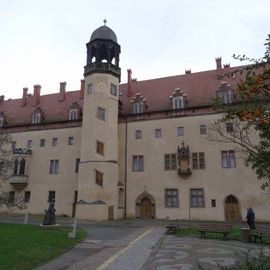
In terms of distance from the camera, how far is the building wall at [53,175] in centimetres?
3775

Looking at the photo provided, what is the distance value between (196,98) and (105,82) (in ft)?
36.1

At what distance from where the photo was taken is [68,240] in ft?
48.0

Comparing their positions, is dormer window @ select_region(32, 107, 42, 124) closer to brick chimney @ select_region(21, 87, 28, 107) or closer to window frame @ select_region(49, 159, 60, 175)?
brick chimney @ select_region(21, 87, 28, 107)

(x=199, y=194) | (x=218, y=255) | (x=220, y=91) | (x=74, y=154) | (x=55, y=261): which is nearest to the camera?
(x=55, y=261)

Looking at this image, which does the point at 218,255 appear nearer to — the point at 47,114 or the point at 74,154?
the point at 74,154

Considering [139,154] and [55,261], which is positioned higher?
[139,154]

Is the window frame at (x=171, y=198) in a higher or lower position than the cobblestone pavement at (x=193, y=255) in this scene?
higher

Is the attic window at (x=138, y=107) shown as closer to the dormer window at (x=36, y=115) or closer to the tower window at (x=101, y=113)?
the tower window at (x=101, y=113)

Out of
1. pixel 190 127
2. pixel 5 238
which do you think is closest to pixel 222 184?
pixel 190 127

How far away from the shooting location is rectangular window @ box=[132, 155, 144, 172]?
1411 inches

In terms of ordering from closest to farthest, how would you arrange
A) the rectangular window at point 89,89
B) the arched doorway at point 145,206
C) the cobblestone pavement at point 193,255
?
the cobblestone pavement at point 193,255
the arched doorway at point 145,206
the rectangular window at point 89,89

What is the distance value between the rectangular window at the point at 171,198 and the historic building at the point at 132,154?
0.36 feet

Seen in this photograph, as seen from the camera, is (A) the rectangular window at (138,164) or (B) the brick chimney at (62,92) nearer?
(A) the rectangular window at (138,164)

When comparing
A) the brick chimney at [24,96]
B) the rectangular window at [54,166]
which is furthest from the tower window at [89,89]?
the brick chimney at [24,96]
